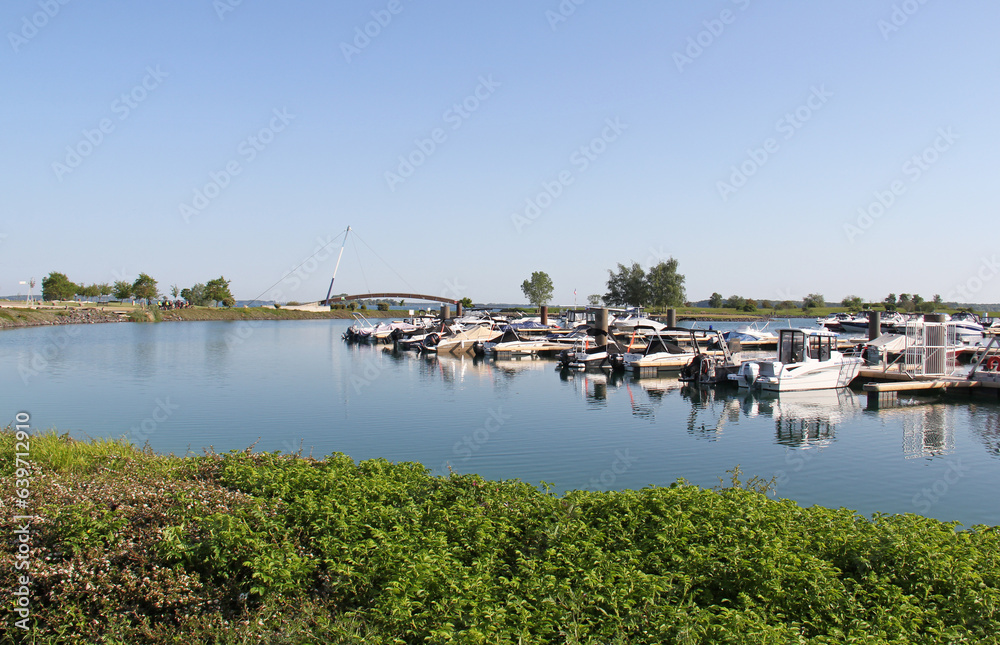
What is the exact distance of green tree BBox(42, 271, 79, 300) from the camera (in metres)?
120

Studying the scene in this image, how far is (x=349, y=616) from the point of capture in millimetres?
6090

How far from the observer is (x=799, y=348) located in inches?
1355

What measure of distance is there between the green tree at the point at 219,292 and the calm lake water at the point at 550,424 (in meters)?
92.9

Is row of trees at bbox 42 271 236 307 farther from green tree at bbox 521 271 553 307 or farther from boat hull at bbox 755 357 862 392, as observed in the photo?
boat hull at bbox 755 357 862 392

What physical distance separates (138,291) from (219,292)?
46.7 feet

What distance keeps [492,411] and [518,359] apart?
25086 mm

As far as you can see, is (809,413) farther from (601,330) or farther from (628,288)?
(628,288)

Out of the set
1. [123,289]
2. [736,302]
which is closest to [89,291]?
[123,289]

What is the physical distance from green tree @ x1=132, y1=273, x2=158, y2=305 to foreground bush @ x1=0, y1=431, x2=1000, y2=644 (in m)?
131

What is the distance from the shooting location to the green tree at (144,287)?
125688 millimetres

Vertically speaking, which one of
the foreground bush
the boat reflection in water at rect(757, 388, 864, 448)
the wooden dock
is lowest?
the boat reflection in water at rect(757, 388, 864, 448)

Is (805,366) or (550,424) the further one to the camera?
(805,366)

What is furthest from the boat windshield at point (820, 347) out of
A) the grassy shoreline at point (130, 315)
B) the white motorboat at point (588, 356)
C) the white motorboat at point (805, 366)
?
the grassy shoreline at point (130, 315)

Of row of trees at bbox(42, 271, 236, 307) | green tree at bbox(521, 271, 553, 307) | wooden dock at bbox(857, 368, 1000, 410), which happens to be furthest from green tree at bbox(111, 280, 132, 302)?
wooden dock at bbox(857, 368, 1000, 410)
